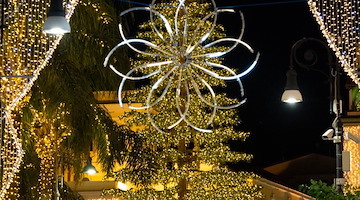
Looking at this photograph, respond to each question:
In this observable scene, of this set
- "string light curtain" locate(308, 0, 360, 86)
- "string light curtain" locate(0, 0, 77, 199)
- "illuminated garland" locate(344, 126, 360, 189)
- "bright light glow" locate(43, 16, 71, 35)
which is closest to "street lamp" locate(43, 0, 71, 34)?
"bright light glow" locate(43, 16, 71, 35)

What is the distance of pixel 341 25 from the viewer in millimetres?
11781

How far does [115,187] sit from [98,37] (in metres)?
9.98

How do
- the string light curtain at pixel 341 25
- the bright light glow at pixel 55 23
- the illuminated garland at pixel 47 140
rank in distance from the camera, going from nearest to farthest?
the bright light glow at pixel 55 23, the string light curtain at pixel 341 25, the illuminated garland at pixel 47 140

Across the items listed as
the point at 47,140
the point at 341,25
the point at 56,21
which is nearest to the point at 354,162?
the point at 47,140

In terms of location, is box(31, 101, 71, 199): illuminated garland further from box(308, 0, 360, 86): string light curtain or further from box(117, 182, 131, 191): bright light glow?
box(117, 182, 131, 191): bright light glow

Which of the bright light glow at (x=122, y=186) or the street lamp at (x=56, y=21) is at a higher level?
the street lamp at (x=56, y=21)

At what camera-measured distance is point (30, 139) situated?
15992 mm

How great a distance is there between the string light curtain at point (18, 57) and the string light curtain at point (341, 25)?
362cm

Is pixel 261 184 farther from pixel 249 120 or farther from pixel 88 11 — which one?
pixel 88 11

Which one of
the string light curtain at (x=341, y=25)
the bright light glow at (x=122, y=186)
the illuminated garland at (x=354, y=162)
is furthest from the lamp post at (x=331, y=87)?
the bright light glow at (x=122, y=186)

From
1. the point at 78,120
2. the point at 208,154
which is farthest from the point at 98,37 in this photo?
the point at 208,154

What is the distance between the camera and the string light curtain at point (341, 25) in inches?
461

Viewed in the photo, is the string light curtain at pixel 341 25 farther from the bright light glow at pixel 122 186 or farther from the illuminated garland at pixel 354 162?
the bright light glow at pixel 122 186

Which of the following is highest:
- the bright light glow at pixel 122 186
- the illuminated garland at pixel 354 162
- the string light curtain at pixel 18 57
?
the string light curtain at pixel 18 57
